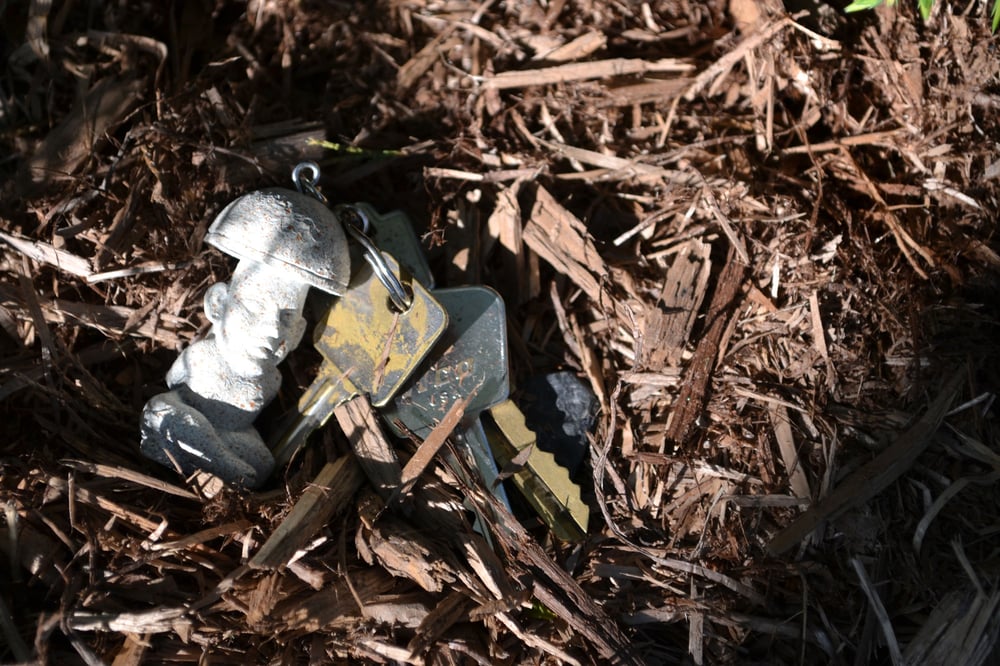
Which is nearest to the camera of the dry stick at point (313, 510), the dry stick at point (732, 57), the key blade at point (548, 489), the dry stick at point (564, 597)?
the dry stick at point (313, 510)

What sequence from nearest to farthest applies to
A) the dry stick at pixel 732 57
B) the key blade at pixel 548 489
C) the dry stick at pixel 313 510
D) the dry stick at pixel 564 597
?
1. the dry stick at pixel 313 510
2. the dry stick at pixel 564 597
3. the key blade at pixel 548 489
4. the dry stick at pixel 732 57

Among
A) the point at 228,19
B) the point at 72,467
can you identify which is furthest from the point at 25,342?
the point at 228,19

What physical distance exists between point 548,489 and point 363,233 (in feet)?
2.68

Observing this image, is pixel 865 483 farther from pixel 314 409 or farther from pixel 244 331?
pixel 244 331

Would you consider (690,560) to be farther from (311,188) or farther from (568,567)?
(311,188)

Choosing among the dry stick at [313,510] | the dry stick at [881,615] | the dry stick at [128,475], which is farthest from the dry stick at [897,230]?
the dry stick at [128,475]

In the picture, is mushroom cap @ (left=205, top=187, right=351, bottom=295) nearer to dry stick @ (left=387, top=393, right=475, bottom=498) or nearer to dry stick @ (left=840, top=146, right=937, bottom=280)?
dry stick @ (left=387, top=393, right=475, bottom=498)

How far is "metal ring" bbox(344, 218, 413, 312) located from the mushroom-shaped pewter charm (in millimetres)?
55

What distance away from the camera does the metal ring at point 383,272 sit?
75.1 inches

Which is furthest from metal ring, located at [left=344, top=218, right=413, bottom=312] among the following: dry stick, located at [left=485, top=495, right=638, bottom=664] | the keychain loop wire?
dry stick, located at [left=485, top=495, right=638, bottom=664]

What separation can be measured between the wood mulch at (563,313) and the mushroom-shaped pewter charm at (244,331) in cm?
10

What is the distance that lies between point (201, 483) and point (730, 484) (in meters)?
1.33

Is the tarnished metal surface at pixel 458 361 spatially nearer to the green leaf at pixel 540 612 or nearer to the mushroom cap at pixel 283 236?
the mushroom cap at pixel 283 236

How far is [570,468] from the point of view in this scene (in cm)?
207
